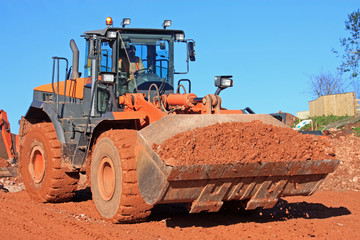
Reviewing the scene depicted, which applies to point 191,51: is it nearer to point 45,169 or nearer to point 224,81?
point 224,81

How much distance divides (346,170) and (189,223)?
31.2 feet

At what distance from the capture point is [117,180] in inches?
261

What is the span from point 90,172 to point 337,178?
9.00m

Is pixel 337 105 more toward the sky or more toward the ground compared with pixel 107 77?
more toward the ground

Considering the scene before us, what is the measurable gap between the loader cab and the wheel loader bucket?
195 centimetres

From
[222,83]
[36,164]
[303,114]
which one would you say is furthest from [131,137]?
[303,114]

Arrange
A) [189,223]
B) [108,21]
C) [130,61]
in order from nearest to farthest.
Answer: [189,223]
[130,61]
[108,21]

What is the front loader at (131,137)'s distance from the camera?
5.98 metres

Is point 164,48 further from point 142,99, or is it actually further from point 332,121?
point 332,121

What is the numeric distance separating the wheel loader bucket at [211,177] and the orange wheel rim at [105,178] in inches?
42.3

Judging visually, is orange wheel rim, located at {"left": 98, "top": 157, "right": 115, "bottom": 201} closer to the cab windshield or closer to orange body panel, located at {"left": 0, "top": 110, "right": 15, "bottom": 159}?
the cab windshield

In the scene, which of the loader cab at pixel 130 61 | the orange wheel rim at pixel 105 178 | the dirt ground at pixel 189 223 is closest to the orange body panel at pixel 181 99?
the loader cab at pixel 130 61

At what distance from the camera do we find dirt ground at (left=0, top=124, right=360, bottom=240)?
6246 millimetres

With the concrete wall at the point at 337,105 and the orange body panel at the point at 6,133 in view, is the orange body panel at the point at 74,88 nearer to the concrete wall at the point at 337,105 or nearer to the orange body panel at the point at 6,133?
the orange body panel at the point at 6,133
